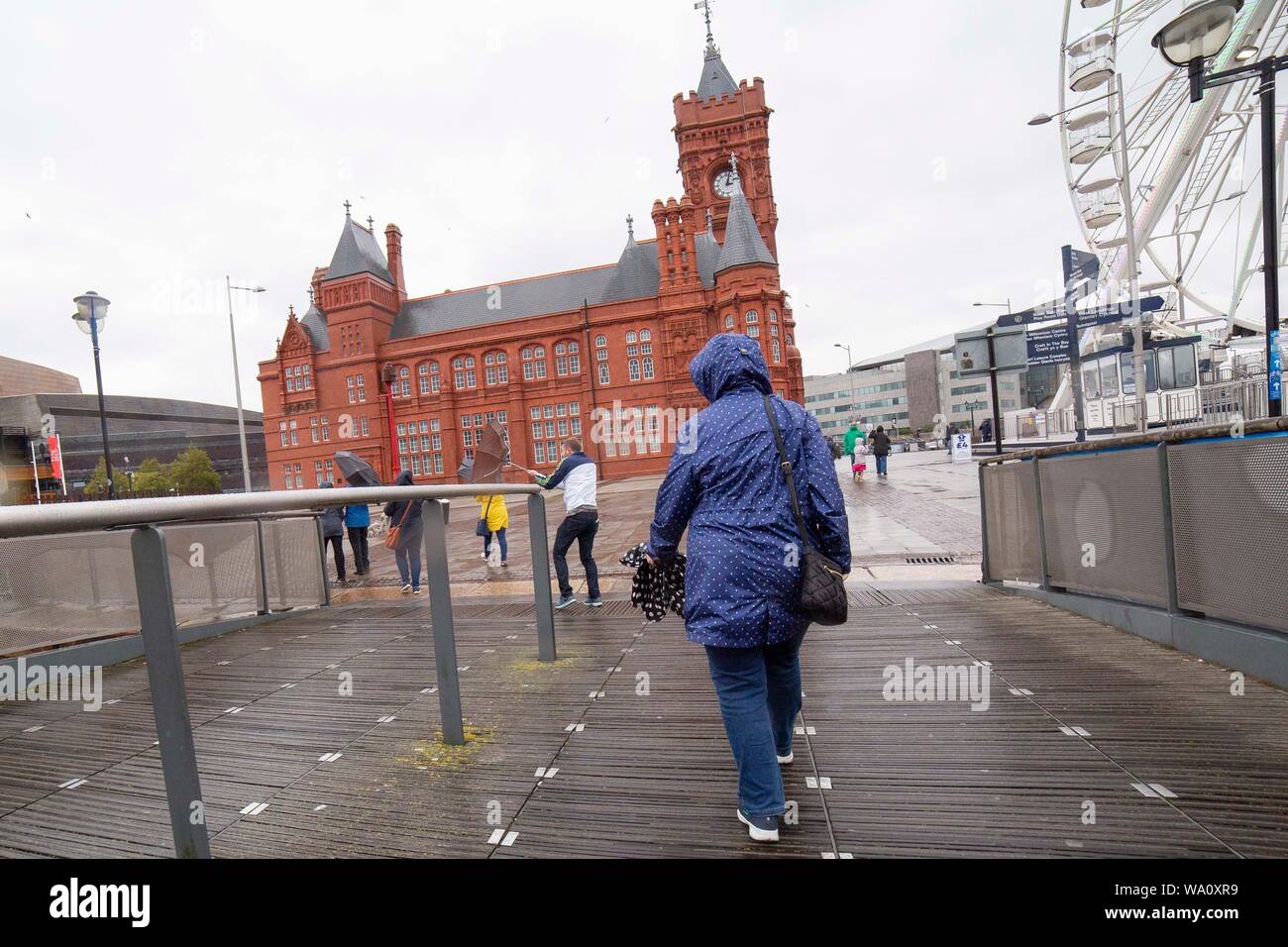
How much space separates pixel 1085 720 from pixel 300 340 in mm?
62241

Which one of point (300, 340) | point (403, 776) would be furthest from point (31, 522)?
point (300, 340)

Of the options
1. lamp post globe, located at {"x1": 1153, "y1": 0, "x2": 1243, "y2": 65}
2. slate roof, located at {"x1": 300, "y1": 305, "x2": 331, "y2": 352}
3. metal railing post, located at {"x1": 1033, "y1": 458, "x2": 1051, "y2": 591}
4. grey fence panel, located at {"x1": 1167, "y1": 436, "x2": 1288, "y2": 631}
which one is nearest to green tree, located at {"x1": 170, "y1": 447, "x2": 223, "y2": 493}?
slate roof, located at {"x1": 300, "y1": 305, "x2": 331, "y2": 352}

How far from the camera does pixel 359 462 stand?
10062mm

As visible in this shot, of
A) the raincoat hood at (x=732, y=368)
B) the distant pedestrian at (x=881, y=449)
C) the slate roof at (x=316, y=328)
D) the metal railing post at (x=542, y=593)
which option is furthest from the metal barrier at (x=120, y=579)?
the slate roof at (x=316, y=328)

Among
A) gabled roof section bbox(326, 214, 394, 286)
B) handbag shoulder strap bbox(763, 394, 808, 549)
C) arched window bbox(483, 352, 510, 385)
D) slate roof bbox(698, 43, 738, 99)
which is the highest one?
slate roof bbox(698, 43, 738, 99)

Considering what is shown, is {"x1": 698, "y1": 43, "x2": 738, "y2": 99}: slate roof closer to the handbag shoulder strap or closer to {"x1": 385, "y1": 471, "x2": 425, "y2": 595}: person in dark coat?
{"x1": 385, "y1": 471, "x2": 425, "y2": 595}: person in dark coat

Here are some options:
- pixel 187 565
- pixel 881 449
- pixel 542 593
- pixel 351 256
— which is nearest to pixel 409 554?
pixel 187 565

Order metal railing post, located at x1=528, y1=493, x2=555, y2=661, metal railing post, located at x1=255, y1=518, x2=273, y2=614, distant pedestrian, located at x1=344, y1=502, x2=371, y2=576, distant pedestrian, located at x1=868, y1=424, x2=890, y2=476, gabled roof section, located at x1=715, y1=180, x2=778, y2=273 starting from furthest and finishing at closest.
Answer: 1. gabled roof section, located at x1=715, y1=180, x2=778, y2=273
2. distant pedestrian, located at x1=868, y1=424, x2=890, y2=476
3. distant pedestrian, located at x1=344, y1=502, x2=371, y2=576
4. metal railing post, located at x1=255, y1=518, x2=273, y2=614
5. metal railing post, located at x1=528, y1=493, x2=555, y2=661

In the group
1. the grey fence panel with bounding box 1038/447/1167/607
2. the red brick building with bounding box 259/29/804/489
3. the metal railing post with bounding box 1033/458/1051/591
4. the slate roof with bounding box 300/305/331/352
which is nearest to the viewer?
the grey fence panel with bounding box 1038/447/1167/607

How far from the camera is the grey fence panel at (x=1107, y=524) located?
4.74m

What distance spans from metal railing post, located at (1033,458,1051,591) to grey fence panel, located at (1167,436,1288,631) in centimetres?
Answer: 178

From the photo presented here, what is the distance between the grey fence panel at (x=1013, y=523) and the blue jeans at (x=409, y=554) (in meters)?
6.86

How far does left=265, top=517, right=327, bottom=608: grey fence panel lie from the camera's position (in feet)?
25.5

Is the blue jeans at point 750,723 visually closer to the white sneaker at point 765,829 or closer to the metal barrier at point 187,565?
the white sneaker at point 765,829
